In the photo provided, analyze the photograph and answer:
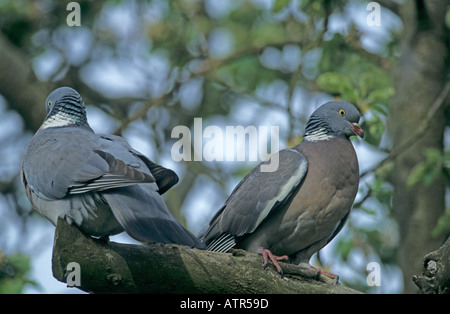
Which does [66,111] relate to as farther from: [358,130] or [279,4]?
[279,4]

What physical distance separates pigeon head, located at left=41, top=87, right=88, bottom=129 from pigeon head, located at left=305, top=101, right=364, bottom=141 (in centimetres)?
189

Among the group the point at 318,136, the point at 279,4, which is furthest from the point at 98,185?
the point at 279,4

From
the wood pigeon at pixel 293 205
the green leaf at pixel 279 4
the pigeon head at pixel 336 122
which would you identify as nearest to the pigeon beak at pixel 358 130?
the pigeon head at pixel 336 122

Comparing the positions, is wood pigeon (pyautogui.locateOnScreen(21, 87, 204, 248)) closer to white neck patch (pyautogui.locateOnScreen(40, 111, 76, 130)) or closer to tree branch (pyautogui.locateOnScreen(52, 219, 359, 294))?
white neck patch (pyautogui.locateOnScreen(40, 111, 76, 130))

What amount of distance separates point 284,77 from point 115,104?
100 inches

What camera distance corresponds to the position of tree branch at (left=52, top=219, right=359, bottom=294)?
12.8ft

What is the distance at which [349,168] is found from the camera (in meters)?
5.60

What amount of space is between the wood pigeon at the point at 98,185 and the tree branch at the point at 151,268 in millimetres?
161

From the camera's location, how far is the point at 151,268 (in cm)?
401

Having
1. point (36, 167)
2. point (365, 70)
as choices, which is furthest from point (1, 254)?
point (365, 70)

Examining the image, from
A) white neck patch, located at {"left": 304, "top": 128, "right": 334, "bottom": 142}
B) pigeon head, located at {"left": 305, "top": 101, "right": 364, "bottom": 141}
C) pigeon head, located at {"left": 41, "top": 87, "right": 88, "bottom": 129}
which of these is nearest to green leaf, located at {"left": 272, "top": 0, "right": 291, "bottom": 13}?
pigeon head, located at {"left": 305, "top": 101, "right": 364, "bottom": 141}

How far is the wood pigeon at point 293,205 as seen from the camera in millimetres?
5363

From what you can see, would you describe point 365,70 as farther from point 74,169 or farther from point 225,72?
point 74,169

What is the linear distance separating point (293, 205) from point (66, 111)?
179 cm
